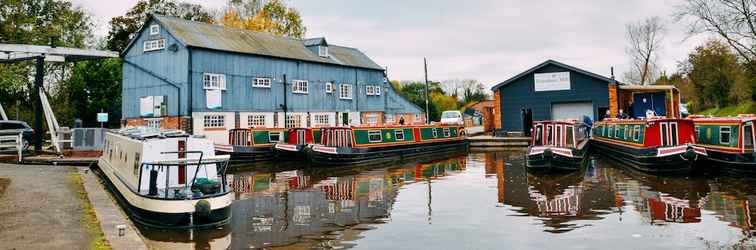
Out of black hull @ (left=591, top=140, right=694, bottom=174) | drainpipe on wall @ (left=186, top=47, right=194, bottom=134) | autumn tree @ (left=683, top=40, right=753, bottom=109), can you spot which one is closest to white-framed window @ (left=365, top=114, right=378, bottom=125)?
drainpipe on wall @ (left=186, top=47, right=194, bottom=134)

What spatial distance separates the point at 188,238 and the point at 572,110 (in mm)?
27304

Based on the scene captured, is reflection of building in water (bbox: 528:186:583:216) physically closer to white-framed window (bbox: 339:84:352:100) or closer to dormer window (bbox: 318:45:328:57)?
white-framed window (bbox: 339:84:352:100)

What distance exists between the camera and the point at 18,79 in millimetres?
32219

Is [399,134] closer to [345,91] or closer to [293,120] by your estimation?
[293,120]

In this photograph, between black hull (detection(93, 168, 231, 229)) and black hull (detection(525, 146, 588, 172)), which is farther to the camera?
black hull (detection(525, 146, 588, 172))

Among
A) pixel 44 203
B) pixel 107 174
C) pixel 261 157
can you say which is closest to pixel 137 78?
pixel 261 157

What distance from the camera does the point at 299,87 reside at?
34156 mm

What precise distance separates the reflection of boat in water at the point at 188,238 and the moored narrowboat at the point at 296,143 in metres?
14.8

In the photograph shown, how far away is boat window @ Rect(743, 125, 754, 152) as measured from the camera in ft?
52.5

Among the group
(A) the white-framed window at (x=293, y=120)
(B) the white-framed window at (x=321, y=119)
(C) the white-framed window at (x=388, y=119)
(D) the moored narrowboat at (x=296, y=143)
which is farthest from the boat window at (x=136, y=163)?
(C) the white-framed window at (x=388, y=119)

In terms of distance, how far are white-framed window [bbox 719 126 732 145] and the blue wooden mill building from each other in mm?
23105

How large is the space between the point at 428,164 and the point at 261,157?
28.0 ft

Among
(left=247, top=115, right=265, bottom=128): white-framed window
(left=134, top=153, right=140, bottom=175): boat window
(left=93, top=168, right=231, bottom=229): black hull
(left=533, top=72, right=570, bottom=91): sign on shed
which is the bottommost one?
(left=93, top=168, right=231, bottom=229): black hull

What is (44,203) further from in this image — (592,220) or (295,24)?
(295,24)
